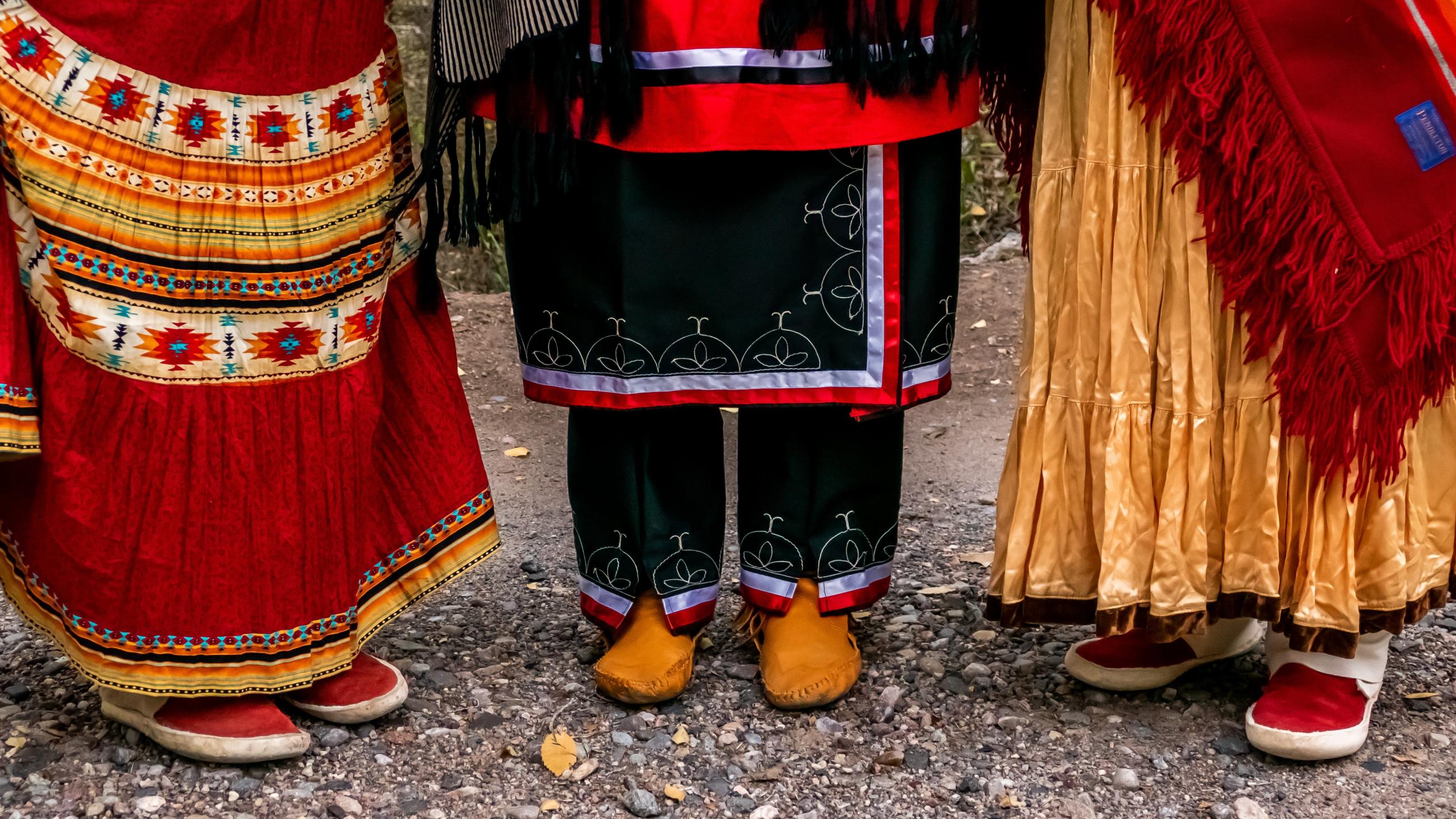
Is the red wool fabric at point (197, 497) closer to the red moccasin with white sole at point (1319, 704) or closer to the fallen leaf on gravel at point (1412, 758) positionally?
the red moccasin with white sole at point (1319, 704)

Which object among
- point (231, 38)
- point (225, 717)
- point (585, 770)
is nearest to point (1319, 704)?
point (585, 770)

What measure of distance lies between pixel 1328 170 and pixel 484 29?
1134 mm

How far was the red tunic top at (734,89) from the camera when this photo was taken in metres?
1.85

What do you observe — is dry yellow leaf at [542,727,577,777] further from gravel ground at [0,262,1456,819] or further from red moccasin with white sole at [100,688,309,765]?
red moccasin with white sole at [100,688,309,765]

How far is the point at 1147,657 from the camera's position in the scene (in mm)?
2178

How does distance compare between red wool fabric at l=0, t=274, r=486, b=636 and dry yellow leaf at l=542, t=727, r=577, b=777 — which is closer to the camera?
red wool fabric at l=0, t=274, r=486, b=636

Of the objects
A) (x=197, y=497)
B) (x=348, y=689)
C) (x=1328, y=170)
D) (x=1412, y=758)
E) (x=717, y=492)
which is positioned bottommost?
(x=1412, y=758)

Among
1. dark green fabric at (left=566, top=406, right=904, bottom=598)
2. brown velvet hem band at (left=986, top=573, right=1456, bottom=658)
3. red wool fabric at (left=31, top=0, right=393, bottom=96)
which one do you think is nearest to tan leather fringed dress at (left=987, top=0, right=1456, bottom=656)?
brown velvet hem band at (left=986, top=573, right=1456, bottom=658)

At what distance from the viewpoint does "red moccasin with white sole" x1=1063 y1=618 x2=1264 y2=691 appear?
2.17m

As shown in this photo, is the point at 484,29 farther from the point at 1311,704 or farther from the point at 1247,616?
the point at 1311,704

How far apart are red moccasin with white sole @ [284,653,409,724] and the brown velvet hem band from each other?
993 millimetres

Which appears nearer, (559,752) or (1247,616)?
(1247,616)

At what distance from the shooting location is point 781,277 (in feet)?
6.59

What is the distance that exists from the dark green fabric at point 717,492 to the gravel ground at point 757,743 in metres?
0.21
